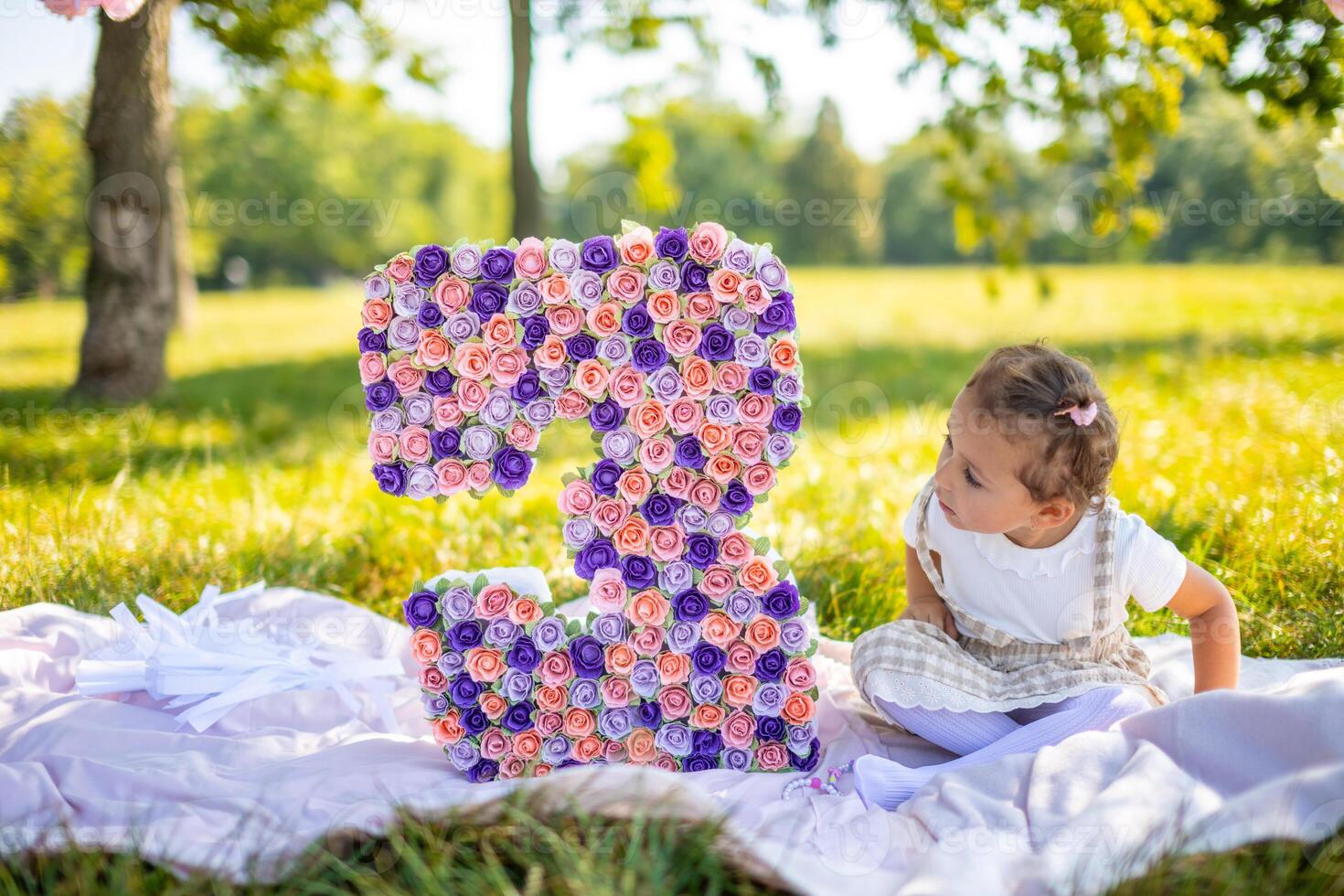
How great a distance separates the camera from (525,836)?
6.34ft

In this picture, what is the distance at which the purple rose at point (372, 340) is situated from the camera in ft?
7.82

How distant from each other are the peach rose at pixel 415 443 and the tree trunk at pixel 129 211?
413 cm

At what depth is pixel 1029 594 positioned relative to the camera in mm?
2576

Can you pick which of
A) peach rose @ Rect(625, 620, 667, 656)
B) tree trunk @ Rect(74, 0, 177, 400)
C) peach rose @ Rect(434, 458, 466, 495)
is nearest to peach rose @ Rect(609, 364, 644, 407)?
peach rose @ Rect(434, 458, 466, 495)

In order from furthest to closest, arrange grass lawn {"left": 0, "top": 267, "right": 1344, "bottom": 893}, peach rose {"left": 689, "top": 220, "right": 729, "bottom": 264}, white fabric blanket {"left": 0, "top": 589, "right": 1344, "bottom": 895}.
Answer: grass lawn {"left": 0, "top": 267, "right": 1344, "bottom": 893} → peach rose {"left": 689, "top": 220, "right": 729, "bottom": 264} → white fabric blanket {"left": 0, "top": 589, "right": 1344, "bottom": 895}

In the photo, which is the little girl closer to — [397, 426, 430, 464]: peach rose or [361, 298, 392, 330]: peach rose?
[397, 426, 430, 464]: peach rose

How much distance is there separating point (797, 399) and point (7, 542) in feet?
9.58

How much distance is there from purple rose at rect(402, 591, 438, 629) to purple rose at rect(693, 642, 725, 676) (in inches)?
25.7

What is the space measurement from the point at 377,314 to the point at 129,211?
15.1 feet

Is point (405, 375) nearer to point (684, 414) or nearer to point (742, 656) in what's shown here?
point (684, 414)

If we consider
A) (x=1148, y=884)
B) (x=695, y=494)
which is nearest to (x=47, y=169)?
(x=695, y=494)

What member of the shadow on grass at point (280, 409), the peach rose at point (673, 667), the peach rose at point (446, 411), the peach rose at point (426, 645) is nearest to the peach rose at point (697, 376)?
the peach rose at point (446, 411)

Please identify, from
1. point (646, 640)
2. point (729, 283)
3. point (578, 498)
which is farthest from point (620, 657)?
point (729, 283)

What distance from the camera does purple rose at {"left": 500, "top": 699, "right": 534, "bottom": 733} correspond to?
2467mm
